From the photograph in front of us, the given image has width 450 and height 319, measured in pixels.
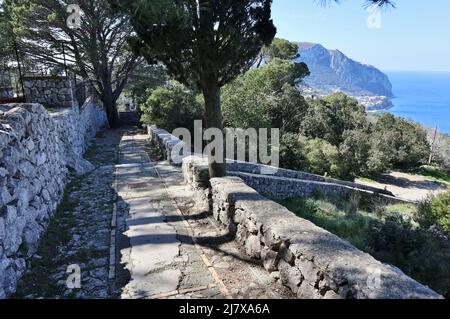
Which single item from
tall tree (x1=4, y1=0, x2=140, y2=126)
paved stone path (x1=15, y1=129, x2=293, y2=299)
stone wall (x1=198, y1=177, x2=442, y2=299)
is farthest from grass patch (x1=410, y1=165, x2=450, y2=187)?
stone wall (x1=198, y1=177, x2=442, y2=299)

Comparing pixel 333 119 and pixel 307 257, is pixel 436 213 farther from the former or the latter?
pixel 333 119

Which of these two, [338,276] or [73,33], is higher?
[73,33]

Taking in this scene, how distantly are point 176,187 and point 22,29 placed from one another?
14.3 meters

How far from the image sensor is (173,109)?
1544cm

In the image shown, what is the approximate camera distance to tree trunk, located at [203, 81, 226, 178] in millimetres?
5793

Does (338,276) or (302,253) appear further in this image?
(302,253)

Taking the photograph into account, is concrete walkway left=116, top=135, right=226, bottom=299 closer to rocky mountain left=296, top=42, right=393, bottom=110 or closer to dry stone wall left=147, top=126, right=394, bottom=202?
dry stone wall left=147, top=126, right=394, bottom=202

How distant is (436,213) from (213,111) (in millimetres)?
8478

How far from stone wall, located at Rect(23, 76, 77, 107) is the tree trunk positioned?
23.6ft

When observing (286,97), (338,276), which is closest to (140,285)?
(338,276)

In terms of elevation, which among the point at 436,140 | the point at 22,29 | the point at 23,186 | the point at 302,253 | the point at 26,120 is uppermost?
the point at 22,29

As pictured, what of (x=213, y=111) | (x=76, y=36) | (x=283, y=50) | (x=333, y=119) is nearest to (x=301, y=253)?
(x=213, y=111)
